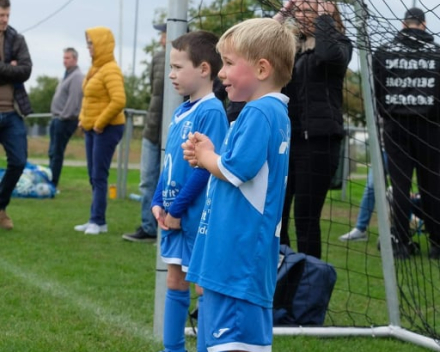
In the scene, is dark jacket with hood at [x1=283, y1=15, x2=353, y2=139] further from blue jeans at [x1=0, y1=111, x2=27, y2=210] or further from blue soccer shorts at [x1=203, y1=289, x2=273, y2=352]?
blue jeans at [x1=0, y1=111, x2=27, y2=210]

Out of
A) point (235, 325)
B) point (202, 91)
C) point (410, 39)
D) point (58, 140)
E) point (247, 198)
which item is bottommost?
point (235, 325)

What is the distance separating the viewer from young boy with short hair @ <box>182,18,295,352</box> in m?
3.22

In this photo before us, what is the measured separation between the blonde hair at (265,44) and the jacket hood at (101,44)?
555 cm

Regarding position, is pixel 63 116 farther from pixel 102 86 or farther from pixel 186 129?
pixel 186 129

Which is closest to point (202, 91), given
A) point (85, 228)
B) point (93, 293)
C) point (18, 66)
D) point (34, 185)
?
point (93, 293)

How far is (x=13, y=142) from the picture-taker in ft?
27.8

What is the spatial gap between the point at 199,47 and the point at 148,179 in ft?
14.1

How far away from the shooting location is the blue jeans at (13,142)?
840 cm

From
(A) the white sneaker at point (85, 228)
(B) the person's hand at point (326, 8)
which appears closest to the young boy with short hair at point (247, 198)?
(B) the person's hand at point (326, 8)

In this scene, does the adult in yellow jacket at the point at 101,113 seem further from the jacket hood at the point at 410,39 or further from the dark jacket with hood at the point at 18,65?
the jacket hood at the point at 410,39

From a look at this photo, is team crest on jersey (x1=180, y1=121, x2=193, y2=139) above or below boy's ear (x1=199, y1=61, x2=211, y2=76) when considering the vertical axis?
below

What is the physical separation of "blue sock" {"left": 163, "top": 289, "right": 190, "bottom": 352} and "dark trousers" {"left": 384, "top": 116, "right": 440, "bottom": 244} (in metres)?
3.58

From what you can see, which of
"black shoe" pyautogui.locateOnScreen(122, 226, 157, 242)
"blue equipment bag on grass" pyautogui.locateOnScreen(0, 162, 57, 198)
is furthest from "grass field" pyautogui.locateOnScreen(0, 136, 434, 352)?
"blue equipment bag on grass" pyautogui.locateOnScreen(0, 162, 57, 198)

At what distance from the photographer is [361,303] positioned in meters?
6.13
